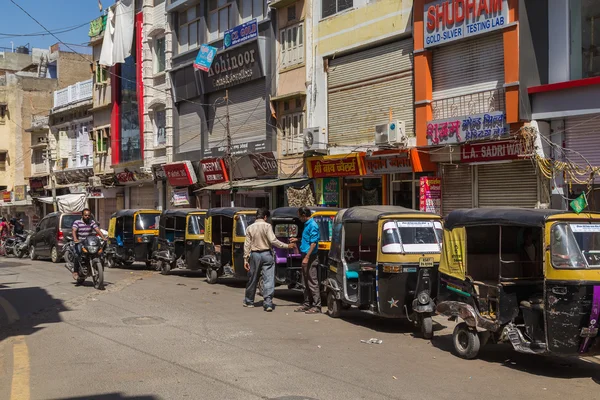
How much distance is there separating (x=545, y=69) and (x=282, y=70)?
12.0 meters

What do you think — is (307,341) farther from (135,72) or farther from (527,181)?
(135,72)

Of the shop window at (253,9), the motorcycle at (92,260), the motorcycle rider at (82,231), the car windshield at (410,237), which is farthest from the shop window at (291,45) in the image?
the car windshield at (410,237)

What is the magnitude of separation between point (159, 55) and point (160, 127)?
3.83 m

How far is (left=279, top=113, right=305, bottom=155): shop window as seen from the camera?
83.0ft

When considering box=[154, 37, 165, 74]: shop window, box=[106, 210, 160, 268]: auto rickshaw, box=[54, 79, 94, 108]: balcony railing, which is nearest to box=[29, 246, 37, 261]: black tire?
box=[106, 210, 160, 268]: auto rickshaw

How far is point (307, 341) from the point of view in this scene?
972 centimetres

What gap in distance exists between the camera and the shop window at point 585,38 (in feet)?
49.9

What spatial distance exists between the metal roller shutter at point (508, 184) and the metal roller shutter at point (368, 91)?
3.05m

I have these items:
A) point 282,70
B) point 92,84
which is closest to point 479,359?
point 282,70

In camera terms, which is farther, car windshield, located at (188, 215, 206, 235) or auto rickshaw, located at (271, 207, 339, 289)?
car windshield, located at (188, 215, 206, 235)

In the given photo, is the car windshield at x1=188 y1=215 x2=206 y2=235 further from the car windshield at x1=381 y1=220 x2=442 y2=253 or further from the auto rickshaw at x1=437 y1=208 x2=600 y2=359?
the auto rickshaw at x1=437 y1=208 x2=600 y2=359

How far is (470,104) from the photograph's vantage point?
17.8 metres

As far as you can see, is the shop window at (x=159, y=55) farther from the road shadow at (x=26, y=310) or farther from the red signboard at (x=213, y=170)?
the road shadow at (x=26, y=310)

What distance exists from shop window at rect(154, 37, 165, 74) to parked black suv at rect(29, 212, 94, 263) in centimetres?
1175
